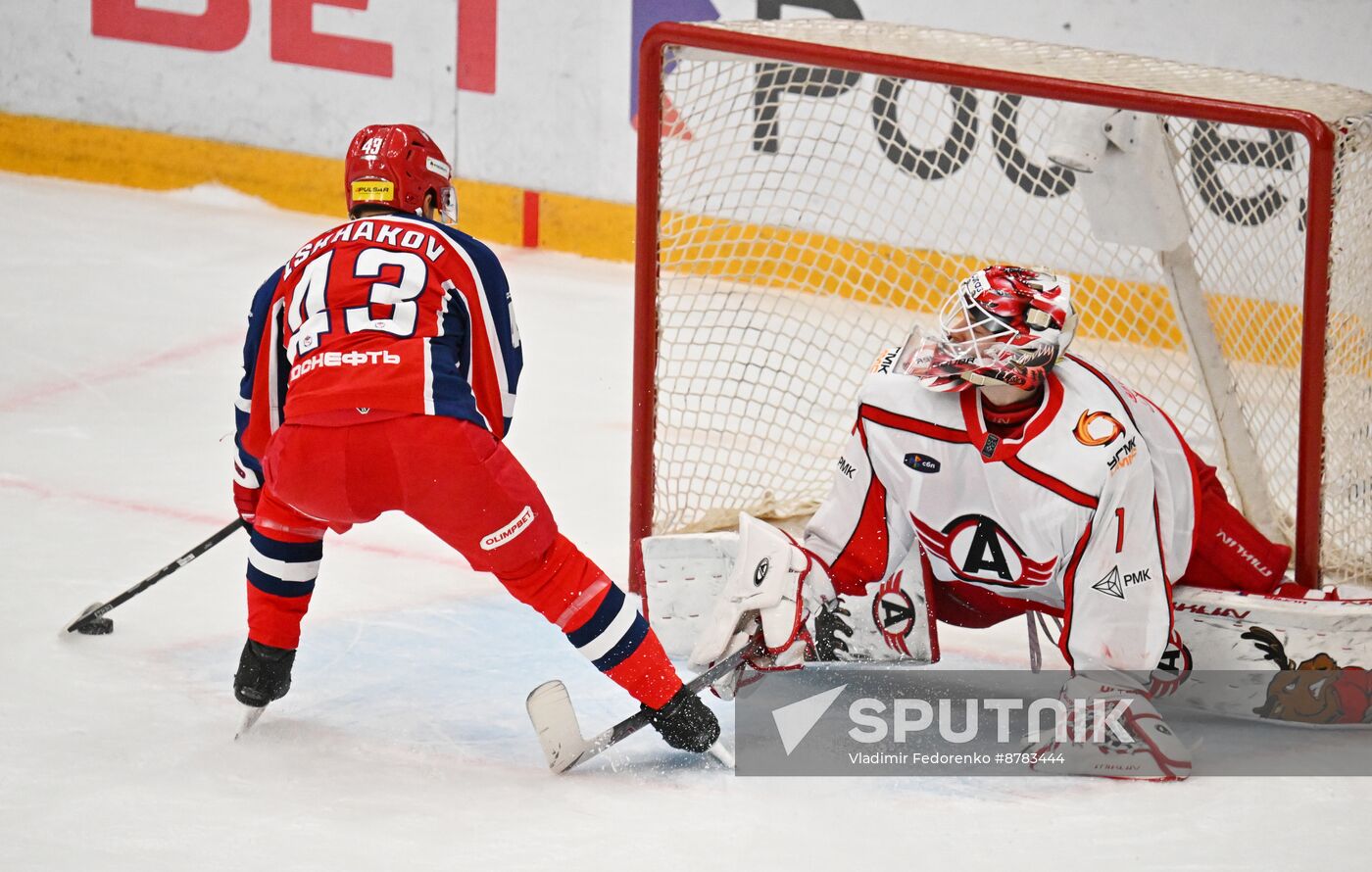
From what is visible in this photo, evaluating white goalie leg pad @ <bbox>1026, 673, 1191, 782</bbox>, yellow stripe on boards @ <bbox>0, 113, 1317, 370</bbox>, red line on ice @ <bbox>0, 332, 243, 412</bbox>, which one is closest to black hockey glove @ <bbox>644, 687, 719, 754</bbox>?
white goalie leg pad @ <bbox>1026, 673, 1191, 782</bbox>

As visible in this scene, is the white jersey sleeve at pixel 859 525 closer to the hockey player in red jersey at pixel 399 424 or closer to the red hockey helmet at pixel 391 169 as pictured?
the hockey player in red jersey at pixel 399 424

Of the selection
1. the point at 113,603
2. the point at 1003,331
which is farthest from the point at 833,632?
the point at 113,603

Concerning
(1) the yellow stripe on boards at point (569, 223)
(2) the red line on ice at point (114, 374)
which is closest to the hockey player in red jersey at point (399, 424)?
(1) the yellow stripe on boards at point (569, 223)

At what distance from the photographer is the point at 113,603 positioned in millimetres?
3127

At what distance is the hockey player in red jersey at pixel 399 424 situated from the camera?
8.02ft

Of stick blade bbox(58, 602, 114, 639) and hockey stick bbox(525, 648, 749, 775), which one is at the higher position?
hockey stick bbox(525, 648, 749, 775)

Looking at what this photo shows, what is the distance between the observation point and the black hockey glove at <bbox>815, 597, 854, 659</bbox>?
299 centimetres

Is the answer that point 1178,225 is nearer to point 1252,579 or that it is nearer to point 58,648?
point 1252,579

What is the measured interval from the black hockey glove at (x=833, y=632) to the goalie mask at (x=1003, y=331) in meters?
0.57

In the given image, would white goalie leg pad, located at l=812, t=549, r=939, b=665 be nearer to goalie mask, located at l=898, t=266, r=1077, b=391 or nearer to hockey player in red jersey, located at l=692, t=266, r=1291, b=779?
hockey player in red jersey, located at l=692, t=266, r=1291, b=779

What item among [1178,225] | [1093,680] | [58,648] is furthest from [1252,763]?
[58,648]

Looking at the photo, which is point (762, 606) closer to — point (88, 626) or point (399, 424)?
point (399, 424)

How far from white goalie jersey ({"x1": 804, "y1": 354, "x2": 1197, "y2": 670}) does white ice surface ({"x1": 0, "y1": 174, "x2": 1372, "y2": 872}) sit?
0.28m

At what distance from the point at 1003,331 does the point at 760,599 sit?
21.7 inches
